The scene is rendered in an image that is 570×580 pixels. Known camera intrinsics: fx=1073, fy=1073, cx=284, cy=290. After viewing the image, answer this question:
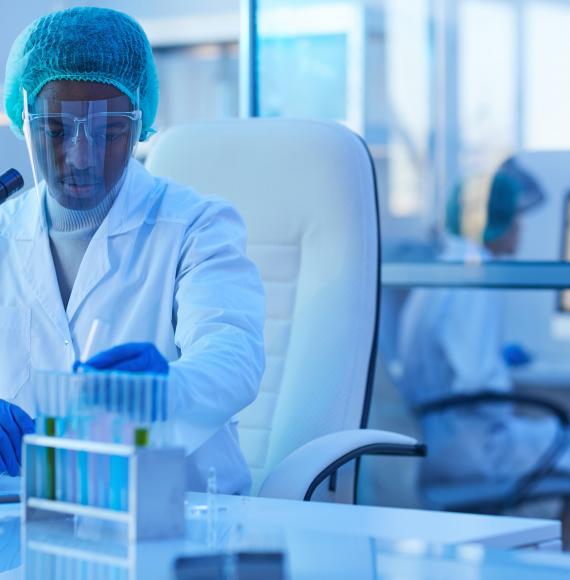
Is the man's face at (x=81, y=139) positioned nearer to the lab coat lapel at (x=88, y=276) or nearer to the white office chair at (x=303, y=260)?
the lab coat lapel at (x=88, y=276)

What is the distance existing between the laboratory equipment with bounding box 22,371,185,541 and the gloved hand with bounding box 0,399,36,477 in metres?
0.23

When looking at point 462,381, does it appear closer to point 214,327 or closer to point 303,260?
point 303,260

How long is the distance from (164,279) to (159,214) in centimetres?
11

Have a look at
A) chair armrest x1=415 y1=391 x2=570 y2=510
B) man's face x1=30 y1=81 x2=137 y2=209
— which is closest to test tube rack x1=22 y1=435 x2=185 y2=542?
man's face x1=30 y1=81 x2=137 y2=209

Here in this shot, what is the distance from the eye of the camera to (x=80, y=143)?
1.40 metres

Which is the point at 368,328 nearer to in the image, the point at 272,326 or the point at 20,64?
the point at 272,326

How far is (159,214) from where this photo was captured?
162 centimetres

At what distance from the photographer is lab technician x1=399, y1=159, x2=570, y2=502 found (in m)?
3.58

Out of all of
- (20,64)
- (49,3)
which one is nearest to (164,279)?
(20,64)

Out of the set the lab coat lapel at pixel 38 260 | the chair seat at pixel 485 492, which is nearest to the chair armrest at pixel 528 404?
the chair seat at pixel 485 492

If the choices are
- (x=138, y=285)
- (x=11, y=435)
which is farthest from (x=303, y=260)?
(x=11, y=435)

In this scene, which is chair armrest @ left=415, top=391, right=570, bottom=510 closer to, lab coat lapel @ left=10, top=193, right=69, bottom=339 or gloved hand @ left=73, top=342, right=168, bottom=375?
lab coat lapel @ left=10, top=193, right=69, bottom=339

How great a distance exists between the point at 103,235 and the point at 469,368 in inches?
103

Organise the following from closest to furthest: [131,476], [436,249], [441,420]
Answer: [131,476] < [441,420] < [436,249]
